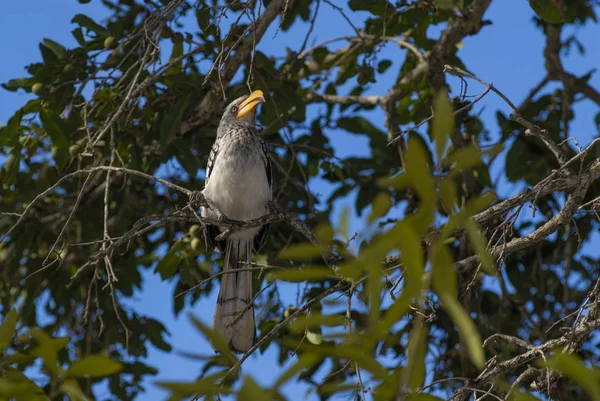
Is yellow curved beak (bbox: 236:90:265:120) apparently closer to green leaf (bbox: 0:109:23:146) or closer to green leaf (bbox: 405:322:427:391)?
green leaf (bbox: 0:109:23:146)

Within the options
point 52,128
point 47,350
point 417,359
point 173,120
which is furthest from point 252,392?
point 173,120

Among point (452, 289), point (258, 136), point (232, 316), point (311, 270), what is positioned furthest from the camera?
point (258, 136)

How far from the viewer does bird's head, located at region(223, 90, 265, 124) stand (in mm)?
4776

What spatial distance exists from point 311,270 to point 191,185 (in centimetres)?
393

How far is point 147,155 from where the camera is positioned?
4965mm

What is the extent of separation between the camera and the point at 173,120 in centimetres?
434

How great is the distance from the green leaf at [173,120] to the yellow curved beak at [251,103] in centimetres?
41

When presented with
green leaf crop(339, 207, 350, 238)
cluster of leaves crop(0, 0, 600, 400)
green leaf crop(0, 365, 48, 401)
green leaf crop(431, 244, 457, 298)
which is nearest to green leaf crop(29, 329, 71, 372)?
green leaf crop(0, 365, 48, 401)

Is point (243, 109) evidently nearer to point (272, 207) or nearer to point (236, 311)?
point (272, 207)

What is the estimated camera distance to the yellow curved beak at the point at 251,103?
461 cm

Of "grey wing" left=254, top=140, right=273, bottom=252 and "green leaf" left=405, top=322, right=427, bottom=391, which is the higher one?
"grey wing" left=254, top=140, right=273, bottom=252

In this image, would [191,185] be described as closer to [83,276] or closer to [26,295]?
[83,276]

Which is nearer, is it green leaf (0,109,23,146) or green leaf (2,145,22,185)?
green leaf (0,109,23,146)

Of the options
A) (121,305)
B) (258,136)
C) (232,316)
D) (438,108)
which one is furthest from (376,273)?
(121,305)
